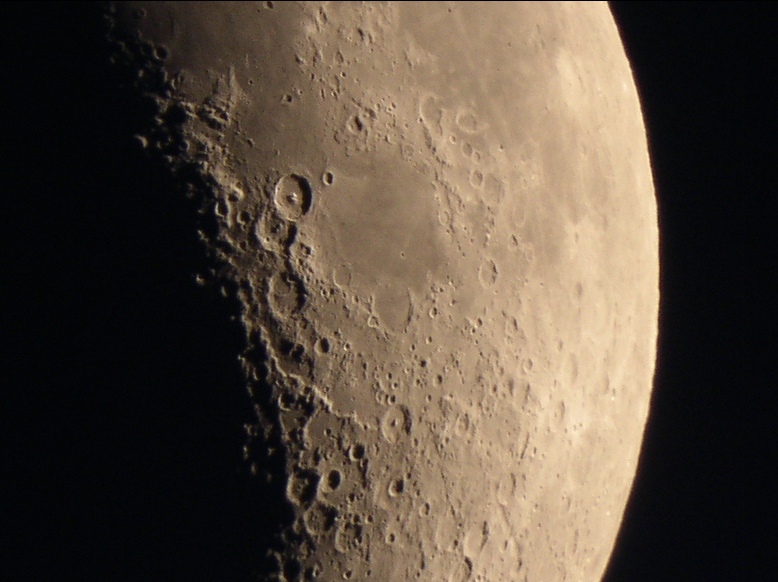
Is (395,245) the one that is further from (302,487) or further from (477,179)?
(302,487)

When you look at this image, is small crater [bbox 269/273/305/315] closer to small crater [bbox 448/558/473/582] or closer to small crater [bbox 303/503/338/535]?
small crater [bbox 303/503/338/535]

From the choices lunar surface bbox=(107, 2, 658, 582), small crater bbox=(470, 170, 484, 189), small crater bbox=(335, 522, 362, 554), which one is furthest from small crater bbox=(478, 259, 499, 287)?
small crater bbox=(335, 522, 362, 554)

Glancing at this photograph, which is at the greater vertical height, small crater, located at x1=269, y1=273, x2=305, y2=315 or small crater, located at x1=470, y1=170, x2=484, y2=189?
small crater, located at x1=470, y1=170, x2=484, y2=189

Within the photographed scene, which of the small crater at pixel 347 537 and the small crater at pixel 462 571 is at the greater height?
the small crater at pixel 347 537

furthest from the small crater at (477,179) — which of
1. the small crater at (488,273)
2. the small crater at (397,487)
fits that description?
the small crater at (397,487)

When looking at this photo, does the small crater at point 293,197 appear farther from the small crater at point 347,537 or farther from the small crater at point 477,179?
the small crater at point 347,537

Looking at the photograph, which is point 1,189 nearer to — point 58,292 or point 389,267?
point 58,292

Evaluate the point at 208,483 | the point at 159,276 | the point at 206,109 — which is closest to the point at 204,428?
→ the point at 208,483
